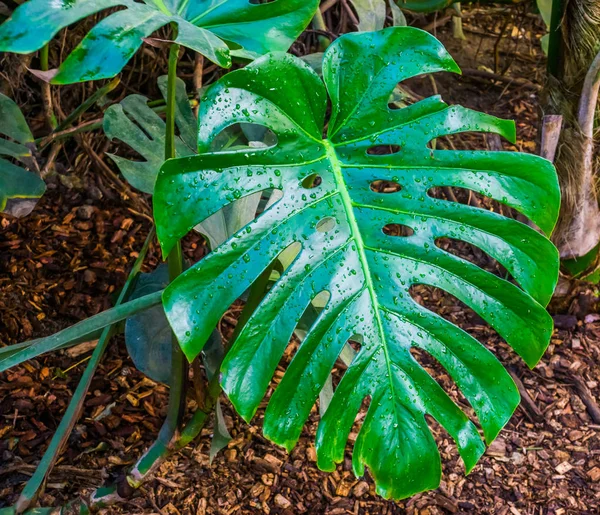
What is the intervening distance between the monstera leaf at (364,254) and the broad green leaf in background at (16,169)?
52 cm

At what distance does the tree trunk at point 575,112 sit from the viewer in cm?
169

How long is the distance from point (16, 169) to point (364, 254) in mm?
726

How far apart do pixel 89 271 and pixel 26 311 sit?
0.69ft

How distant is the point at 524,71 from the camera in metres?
2.76

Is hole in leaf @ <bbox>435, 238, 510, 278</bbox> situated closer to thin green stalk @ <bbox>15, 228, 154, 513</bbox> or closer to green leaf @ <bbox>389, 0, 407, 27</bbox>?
green leaf @ <bbox>389, 0, 407, 27</bbox>

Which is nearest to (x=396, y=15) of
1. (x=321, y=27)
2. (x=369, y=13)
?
(x=369, y=13)

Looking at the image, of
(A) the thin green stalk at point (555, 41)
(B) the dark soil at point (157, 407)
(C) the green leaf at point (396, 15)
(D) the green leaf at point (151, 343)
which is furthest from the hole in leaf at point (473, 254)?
(D) the green leaf at point (151, 343)

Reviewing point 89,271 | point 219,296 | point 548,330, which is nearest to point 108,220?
point 89,271

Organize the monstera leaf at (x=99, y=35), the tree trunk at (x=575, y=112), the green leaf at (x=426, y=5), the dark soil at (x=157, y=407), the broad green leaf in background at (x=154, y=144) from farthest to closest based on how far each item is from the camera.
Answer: the green leaf at (x=426, y=5)
the tree trunk at (x=575, y=112)
the dark soil at (x=157, y=407)
the broad green leaf in background at (x=154, y=144)
the monstera leaf at (x=99, y=35)

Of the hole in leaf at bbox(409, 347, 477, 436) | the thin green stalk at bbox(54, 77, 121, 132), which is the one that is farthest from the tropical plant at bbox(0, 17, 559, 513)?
the hole in leaf at bbox(409, 347, 477, 436)

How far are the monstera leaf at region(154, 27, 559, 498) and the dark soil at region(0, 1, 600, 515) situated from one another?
65 centimetres

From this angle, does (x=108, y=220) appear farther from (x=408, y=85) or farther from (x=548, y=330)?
(x=548, y=330)

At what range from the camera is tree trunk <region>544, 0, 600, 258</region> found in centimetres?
169

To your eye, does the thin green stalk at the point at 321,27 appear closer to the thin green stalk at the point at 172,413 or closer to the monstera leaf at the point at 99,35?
the monstera leaf at the point at 99,35
